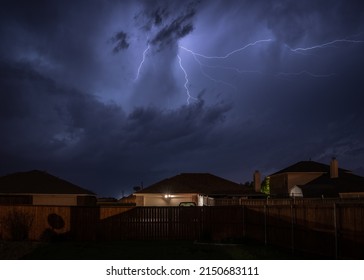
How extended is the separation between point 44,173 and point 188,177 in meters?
14.5

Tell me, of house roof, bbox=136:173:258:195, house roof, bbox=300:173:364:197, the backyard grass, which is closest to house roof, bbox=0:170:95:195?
house roof, bbox=136:173:258:195

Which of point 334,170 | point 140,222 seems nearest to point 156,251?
point 140,222

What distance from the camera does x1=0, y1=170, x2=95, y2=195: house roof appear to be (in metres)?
36.5

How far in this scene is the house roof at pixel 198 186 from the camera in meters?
41.8

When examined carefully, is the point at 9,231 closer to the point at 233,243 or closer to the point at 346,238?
the point at 233,243

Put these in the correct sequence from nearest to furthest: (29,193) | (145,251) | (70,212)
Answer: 1. (145,251)
2. (70,212)
3. (29,193)

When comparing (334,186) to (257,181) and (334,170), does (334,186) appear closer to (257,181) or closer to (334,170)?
(334,170)

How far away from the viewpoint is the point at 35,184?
37.9 metres

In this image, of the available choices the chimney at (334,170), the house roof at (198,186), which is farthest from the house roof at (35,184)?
the chimney at (334,170)

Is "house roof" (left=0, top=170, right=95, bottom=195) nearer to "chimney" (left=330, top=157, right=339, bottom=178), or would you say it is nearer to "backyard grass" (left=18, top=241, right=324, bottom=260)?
"backyard grass" (left=18, top=241, right=324, bottom=260)

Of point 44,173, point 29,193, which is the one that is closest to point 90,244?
point 29,193

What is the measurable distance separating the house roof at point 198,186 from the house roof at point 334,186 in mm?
6688

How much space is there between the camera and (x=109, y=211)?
19.9 m

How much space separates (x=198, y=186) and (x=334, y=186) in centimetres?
1394
